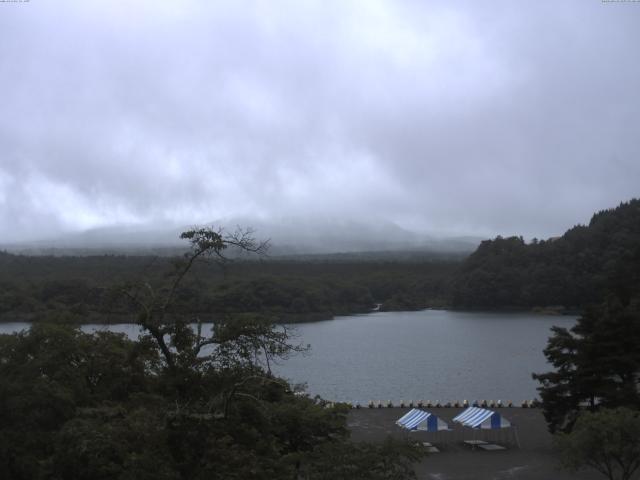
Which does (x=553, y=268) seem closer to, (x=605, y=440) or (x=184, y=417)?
(x=605, y=440)

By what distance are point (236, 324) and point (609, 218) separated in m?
79.6

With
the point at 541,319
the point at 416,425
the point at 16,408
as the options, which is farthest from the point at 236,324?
the point at 541,319

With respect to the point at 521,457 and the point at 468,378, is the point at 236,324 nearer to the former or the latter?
the point at 521,457

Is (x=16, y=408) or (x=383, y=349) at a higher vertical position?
(x=16, y=408)

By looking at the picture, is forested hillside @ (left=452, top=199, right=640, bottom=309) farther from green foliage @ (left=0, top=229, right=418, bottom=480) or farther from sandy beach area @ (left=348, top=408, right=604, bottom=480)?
green foliage @ (left=0, top=229, right=418, bottom=480)

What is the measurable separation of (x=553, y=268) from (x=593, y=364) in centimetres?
6299

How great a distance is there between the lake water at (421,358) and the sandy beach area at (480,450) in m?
3.81

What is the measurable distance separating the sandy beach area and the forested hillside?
5071 centimetres

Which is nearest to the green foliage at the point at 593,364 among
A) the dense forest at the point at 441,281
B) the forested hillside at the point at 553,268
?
the dense forest at the point at 441,281

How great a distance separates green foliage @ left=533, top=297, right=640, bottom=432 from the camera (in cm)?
1838

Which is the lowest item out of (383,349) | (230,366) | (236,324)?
(383,349)

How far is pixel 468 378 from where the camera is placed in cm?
3509

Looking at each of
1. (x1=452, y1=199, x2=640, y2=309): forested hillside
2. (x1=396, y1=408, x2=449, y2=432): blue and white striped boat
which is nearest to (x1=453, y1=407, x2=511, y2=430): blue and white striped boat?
(x1=396, y1=408, x2=449, y2=432): blue and white striped boat

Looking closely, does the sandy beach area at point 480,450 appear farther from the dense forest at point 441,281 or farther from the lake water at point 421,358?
the dense forest at point 441,281
